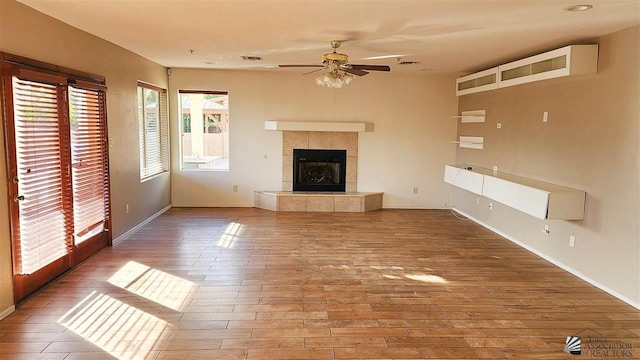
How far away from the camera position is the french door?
3.26 metres

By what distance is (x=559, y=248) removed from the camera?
4.56 m

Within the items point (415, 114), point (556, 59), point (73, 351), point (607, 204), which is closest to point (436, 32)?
point (556, 59)

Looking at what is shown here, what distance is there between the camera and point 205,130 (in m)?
7.49

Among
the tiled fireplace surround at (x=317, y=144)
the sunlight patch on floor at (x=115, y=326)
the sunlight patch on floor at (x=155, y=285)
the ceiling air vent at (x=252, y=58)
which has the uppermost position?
the ceiling air vent at (x=252, y=58)

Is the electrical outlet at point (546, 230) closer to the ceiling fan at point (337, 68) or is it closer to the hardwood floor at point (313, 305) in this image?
the hardwood floor at point (313, 305)

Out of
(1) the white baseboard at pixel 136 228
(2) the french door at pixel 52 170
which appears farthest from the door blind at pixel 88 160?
(1) the white baseboard at pixel 136 228

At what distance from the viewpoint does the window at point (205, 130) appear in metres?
7.38

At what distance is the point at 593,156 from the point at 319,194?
14.0 ft

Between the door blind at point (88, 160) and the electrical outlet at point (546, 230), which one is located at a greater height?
the door blind at point (88, 160)

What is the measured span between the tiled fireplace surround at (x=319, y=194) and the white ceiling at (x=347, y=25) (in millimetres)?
2154

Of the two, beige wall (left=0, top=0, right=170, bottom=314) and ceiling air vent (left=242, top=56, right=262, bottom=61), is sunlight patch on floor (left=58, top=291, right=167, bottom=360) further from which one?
ceiling air vent (left=242, top=56, right=262, bottom=61)

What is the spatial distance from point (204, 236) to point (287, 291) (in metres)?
2.25

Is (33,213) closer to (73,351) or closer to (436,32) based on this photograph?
(73,351)

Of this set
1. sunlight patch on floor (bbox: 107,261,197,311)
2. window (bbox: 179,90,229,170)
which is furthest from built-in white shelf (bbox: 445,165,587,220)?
window (bbox: 179,90,229,170)
